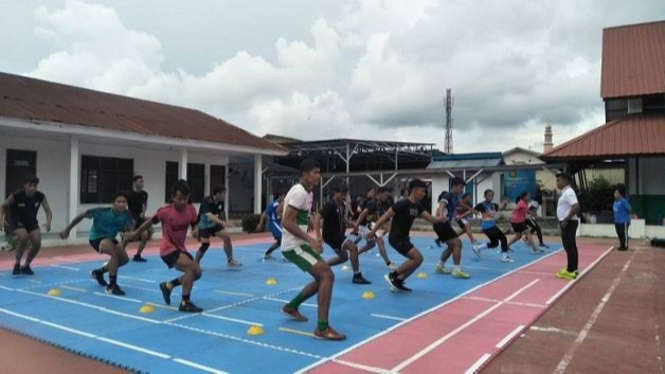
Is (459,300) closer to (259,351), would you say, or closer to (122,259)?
(259,351)

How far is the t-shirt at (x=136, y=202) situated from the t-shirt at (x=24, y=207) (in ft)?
5.34

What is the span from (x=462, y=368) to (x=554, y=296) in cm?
407

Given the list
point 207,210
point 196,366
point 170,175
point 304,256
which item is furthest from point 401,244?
point 170,175

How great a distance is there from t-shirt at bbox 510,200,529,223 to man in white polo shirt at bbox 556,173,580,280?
3526 mm

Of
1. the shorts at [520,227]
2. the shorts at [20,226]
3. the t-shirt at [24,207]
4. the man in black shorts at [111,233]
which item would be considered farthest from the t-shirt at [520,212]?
the shorts at [20,226]

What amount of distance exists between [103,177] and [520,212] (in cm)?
1452

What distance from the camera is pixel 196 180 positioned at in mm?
22828

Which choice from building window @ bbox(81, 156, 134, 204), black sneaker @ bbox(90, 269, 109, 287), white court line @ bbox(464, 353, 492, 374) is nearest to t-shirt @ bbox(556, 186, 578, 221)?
white court line @ bbox(464, 353, 492, 374)

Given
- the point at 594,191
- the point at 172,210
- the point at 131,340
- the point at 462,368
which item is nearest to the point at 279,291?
the point at 172,210

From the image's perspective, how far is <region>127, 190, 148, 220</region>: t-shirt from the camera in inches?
426

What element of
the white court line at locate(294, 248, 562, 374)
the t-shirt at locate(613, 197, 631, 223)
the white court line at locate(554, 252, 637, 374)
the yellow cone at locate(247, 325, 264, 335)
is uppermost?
the t-shirt at locate(613, 197, 631, 223)

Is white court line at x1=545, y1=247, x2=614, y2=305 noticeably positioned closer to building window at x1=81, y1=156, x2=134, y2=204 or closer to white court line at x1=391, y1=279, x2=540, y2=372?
white court line at x1=391, y1=279, x2=540, y2=372

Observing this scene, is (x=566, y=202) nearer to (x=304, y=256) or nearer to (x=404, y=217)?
(x=404, y=217)

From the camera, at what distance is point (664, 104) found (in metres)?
20.7
